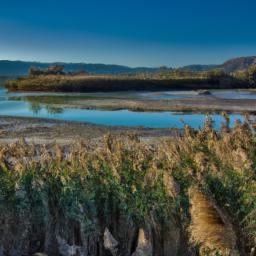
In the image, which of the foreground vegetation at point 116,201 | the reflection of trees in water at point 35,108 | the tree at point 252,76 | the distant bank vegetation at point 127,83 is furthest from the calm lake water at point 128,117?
the tree at point 252,76

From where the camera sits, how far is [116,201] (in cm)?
728

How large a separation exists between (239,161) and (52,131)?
1983 centimetres

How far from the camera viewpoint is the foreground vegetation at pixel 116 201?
6680 mm

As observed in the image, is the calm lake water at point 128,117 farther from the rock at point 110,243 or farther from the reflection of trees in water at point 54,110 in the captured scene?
the rock at point 110,243

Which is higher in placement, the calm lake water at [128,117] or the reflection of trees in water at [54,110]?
the calm lake water at [128,117]

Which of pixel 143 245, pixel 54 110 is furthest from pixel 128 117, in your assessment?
pixel 143 245

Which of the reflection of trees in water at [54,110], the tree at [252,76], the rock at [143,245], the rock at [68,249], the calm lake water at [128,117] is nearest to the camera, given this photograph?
the rock at [143,245]

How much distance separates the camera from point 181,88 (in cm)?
7575

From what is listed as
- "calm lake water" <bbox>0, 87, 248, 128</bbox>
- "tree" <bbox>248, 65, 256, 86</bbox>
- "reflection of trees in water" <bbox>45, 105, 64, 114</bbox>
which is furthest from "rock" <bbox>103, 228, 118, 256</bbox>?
"tree" <bbox>248, 65, 256, 86</bbox>

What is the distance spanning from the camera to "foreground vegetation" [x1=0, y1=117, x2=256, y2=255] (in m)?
6.68

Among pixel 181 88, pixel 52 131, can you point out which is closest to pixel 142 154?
pixel 52 131

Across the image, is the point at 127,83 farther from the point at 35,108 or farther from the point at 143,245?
the point at 143,245

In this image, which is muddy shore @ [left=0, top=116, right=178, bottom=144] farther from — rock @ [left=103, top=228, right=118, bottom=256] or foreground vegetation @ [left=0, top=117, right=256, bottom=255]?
rock @ [left=103, top=228, right=118, bottom=256]

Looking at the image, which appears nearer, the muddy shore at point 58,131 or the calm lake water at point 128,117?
the muddy shore at point 58,131
